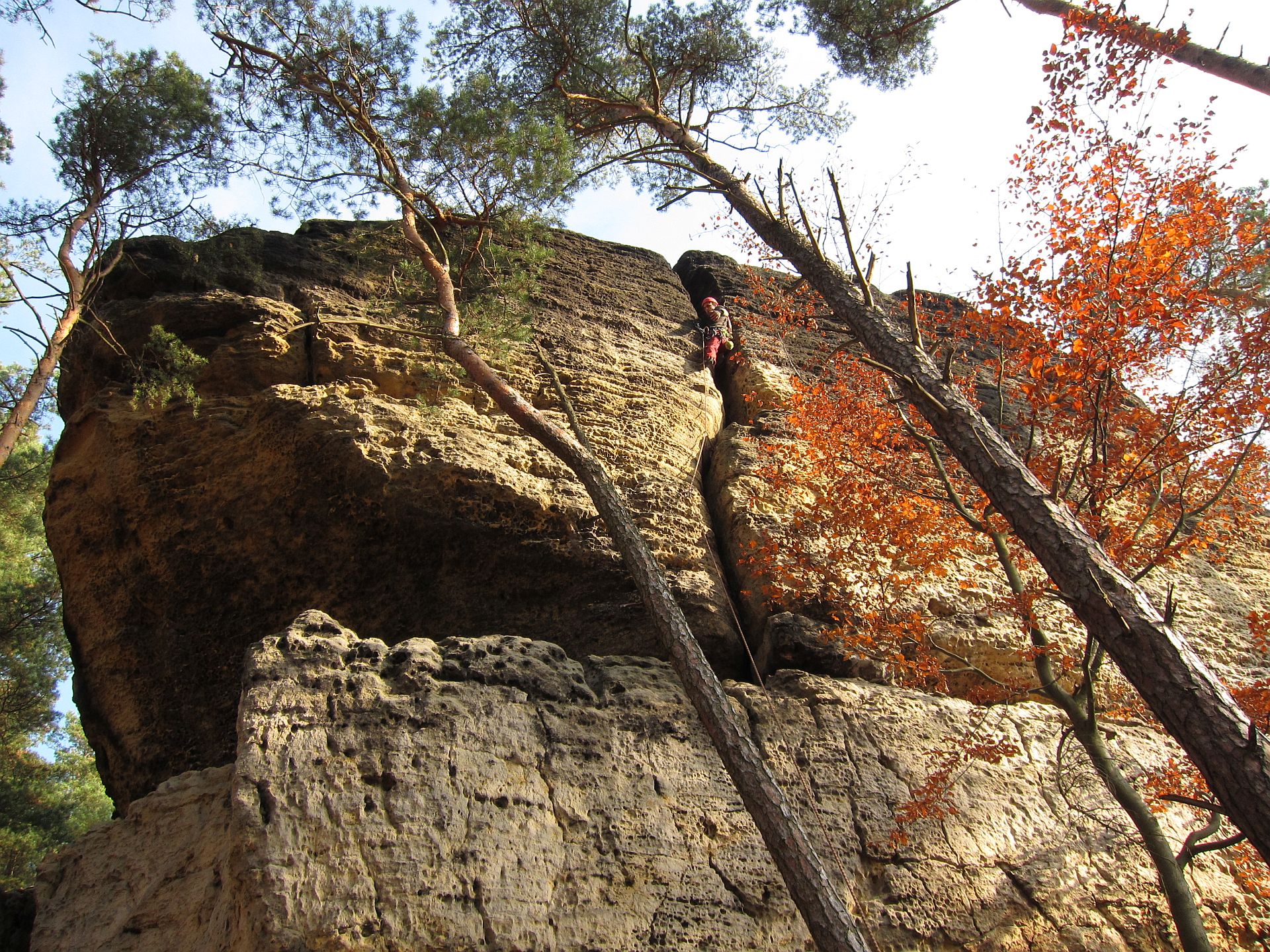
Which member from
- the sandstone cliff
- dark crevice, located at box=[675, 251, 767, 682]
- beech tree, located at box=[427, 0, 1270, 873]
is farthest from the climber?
beech tree, located at box=[427, 0, 1270, 873]

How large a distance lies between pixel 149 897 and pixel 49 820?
39.2 feet

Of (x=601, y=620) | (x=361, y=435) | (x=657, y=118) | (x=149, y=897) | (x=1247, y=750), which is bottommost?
(x=1247, y=750)

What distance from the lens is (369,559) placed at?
855 centimetres

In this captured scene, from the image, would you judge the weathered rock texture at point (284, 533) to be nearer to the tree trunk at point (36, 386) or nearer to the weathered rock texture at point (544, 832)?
the tree trunk at point (36, 386)

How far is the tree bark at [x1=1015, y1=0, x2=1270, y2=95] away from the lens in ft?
30.1

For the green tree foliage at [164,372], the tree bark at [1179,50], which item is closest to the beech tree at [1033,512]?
the tree bark at [1179,50]

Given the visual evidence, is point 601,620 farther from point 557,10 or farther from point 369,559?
point 557,10

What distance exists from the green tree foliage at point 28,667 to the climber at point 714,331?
11.5 metres

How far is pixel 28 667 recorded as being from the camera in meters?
16.0

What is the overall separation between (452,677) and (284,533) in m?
2.92

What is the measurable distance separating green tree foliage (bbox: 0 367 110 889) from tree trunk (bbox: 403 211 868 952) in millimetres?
11151

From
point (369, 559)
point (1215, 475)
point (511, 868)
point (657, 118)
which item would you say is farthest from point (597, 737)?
point (657, 118)

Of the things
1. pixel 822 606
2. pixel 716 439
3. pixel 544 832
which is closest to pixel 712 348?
pixel 716 439

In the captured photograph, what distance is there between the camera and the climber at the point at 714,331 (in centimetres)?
1281
